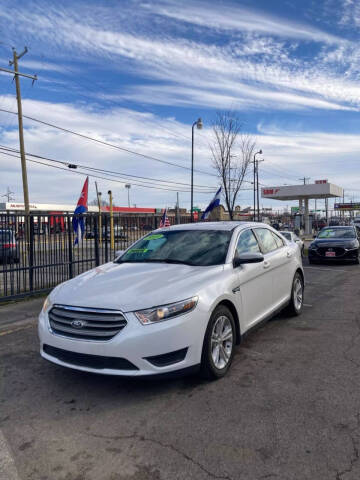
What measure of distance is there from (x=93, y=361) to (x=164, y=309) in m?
0.77

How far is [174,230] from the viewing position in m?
5.39

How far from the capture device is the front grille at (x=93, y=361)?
3.30m

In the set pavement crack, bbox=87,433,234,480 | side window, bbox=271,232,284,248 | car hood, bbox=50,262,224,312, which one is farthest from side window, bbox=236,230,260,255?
pavement crack, bbox=87,433,234,480

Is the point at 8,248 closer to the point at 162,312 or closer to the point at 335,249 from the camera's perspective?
the point at 162,312

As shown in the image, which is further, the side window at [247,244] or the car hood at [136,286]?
the side window at [247,244]

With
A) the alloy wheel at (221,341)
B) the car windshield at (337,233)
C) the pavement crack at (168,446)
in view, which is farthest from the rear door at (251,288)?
the car windshield at (337,233)

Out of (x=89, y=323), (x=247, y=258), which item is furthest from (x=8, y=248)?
(x=247, y=258)

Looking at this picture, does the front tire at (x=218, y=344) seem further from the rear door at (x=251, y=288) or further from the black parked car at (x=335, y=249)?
the black parked car at (x=335, y=249)

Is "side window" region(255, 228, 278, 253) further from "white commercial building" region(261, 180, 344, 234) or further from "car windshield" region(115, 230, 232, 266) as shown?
"white commercial building" region(261, 180, 344, 234)

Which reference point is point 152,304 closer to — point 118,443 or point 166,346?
point 166,346

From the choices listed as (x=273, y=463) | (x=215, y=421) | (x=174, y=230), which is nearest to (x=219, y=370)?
(x=215, y=421)

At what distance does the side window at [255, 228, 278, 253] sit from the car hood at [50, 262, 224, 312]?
152cm

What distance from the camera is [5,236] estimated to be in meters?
7.82

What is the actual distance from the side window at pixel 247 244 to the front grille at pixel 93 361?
79.8 inches
